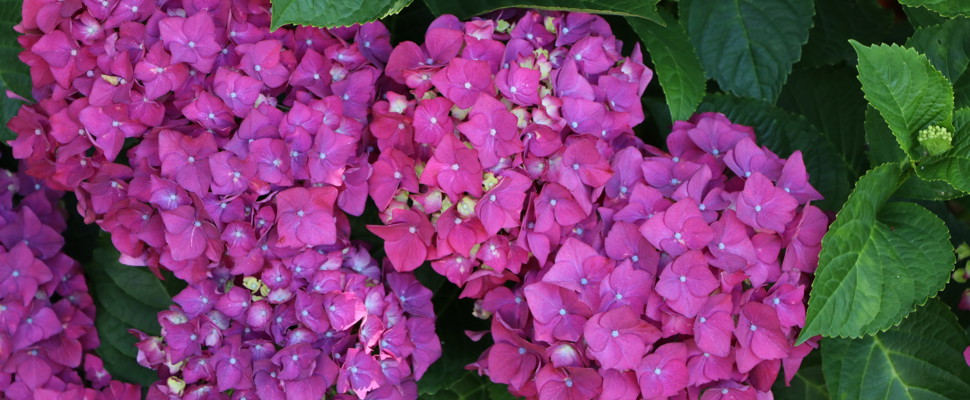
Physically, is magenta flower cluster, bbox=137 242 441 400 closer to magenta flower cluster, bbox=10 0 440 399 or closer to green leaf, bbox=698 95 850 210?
magenta flower cluster, bbox=10 0 440 399

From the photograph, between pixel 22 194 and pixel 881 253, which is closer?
pixel 881 253

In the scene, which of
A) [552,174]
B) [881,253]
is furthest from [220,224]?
[881,253]

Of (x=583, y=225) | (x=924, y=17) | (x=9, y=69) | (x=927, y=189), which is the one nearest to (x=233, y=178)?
(x=583, y=225)

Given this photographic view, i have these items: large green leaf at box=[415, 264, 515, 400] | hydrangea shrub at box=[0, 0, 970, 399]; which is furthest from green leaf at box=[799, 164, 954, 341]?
large green leaf at box=[415, 264, 515, 400]

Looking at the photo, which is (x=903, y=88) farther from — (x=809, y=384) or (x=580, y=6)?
(x=809, y=384)

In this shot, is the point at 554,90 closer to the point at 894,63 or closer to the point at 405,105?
the point at 405,105

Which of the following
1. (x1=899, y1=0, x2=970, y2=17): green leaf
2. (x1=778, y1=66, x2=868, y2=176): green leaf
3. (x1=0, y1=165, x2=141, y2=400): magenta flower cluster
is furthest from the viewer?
(x1=778, y1=66, x2=868, y2=176): green leaf
